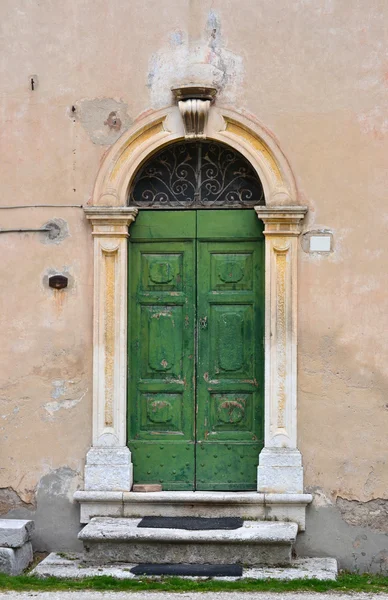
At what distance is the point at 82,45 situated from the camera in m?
8.22

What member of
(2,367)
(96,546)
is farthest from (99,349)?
(96,546)

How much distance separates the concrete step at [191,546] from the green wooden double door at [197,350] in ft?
2.37

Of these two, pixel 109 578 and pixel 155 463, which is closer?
pixel 109 578

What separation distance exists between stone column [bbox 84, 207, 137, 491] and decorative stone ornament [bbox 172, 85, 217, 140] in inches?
31.3

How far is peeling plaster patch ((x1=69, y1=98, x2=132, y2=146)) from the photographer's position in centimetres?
819

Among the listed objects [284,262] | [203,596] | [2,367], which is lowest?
[203,596]

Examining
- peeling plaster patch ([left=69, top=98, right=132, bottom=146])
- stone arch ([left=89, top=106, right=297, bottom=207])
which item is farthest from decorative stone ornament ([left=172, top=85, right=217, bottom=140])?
peeling plaster patch ([left=69, top=98, right=132, bottom=146])

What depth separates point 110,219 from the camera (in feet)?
26.6

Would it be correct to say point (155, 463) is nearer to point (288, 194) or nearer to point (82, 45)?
point (288, 194)

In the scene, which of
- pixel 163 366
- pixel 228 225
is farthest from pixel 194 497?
pixel 228 225

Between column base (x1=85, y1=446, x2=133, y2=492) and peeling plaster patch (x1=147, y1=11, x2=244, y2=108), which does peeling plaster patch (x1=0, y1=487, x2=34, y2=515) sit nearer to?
column base (x1=85, y1=446, x2=133, y2=492)

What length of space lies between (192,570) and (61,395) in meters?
1.80

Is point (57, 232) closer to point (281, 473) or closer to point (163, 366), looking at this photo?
point (163, 366)

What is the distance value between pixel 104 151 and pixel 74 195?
430 mm
